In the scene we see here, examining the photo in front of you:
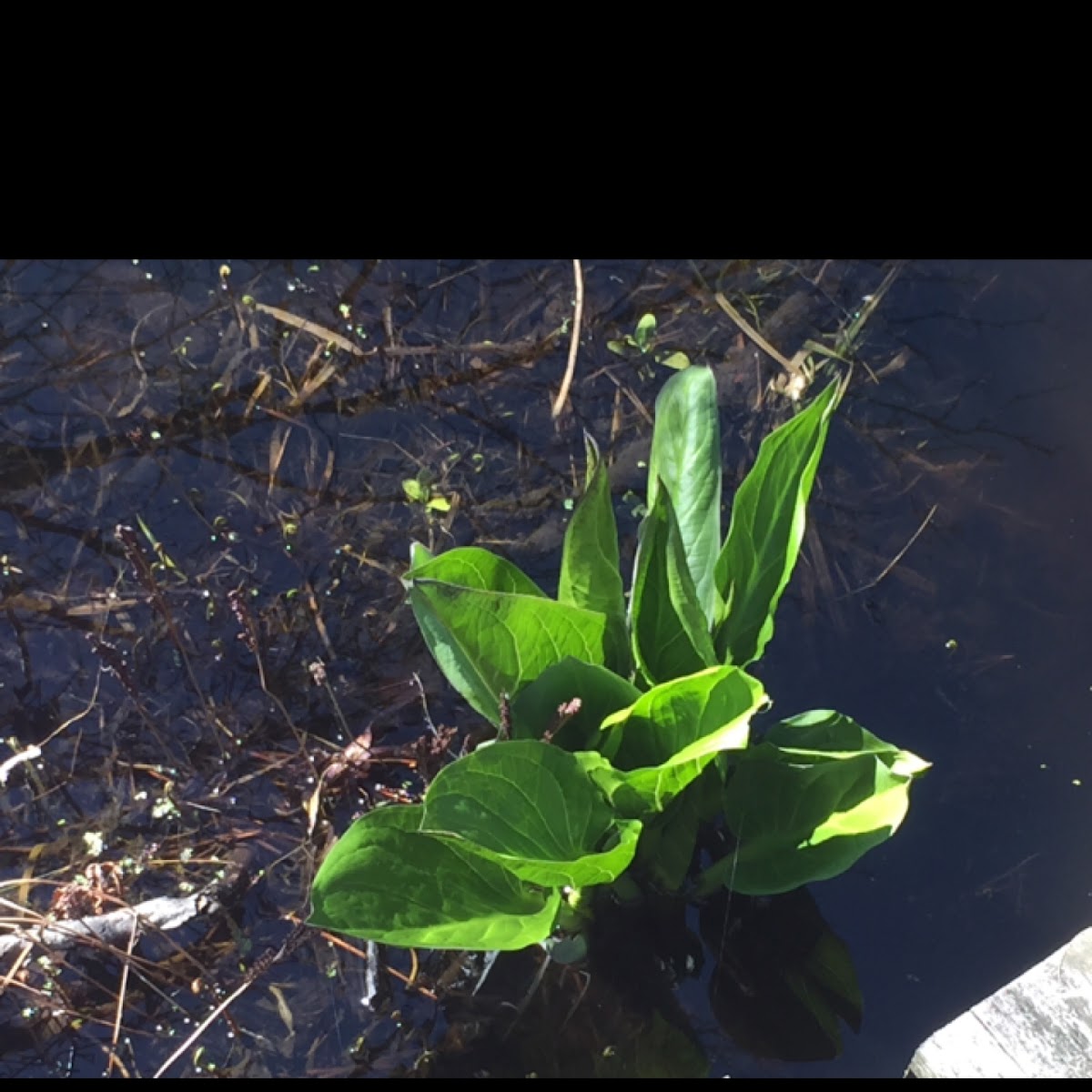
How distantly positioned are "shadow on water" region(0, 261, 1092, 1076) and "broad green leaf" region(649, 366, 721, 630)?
15.7 inches

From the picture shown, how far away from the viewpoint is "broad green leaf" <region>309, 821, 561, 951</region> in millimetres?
1179

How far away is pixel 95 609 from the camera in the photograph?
1849mm

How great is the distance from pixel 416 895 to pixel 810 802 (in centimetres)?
47

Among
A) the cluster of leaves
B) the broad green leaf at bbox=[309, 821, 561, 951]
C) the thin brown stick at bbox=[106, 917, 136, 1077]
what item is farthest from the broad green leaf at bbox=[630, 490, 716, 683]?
the thin brown stick at bbox=[106, 917, 136, 1077]

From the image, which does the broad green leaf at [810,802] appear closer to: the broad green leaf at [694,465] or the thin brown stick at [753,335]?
the broad green leaf at [694,465]

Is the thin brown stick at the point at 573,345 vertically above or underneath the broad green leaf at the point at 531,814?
above

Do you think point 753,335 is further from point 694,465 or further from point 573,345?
point 694,465

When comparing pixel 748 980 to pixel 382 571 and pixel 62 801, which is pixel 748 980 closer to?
pixel 382 571

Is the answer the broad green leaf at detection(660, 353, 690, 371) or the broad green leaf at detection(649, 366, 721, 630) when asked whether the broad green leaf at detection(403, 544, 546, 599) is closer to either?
the broad green leaf at detection(649, 366, 721, 630)

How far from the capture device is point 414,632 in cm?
181

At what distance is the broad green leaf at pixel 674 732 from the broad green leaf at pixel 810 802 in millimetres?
108

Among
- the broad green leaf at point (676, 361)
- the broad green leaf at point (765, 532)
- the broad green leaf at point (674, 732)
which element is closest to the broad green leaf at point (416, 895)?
the broad green leaf at point (674, 732)

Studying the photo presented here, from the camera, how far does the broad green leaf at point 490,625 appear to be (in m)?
1.24
